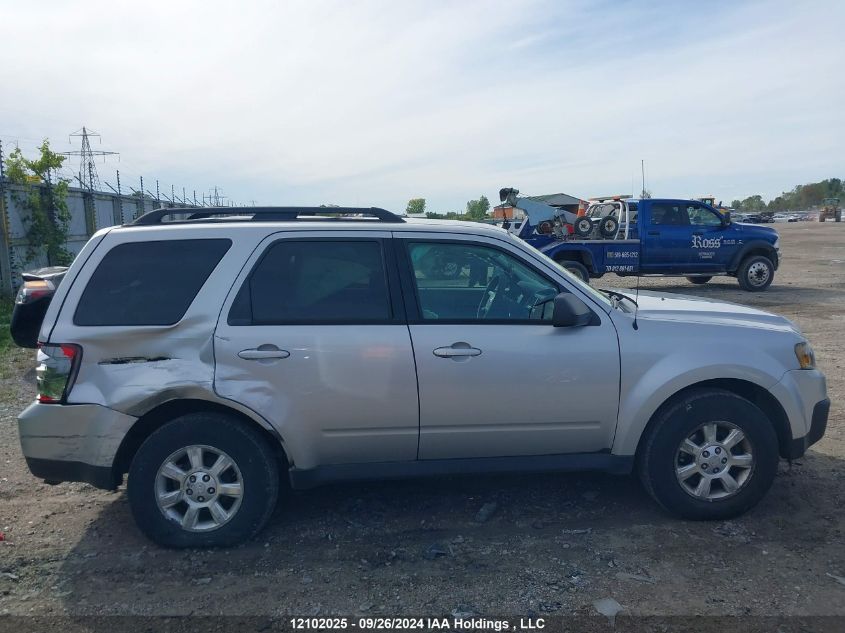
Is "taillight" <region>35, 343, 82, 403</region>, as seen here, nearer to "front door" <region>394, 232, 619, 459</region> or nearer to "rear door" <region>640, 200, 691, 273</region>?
"front door" <region>394, 232, 619, 459</region>

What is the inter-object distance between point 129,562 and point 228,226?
197 centimetres

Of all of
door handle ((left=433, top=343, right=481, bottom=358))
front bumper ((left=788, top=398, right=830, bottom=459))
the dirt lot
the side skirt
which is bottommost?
the dirt lot

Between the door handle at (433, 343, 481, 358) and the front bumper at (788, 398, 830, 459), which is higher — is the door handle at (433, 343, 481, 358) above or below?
above

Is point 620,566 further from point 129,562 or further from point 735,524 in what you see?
point 129,562

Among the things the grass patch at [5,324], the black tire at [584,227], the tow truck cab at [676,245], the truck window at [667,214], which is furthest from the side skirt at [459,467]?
the truck window at [667,214]

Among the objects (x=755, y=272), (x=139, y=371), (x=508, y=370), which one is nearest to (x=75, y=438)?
(x=139, y=371)

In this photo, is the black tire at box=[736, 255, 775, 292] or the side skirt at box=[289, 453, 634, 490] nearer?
the side skirt at box=[289, 453, 634, 490]

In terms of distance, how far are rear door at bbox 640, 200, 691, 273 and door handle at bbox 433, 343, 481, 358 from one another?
41.1ft

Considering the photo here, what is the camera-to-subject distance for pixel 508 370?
409 cm

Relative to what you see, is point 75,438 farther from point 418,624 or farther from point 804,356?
point 804,356

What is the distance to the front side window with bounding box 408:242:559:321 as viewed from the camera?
4230mm

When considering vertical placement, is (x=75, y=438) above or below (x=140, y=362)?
below

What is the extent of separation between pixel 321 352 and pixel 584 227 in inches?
499

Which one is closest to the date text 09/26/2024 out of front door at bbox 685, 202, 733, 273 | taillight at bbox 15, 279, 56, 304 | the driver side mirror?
the driver side mirror
